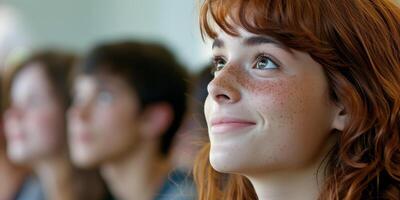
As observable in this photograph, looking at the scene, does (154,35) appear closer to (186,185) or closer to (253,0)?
(186,185)

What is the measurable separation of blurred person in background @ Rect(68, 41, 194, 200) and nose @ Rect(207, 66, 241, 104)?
3.74 feet

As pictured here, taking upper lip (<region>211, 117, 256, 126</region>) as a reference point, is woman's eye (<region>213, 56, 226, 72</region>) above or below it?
above

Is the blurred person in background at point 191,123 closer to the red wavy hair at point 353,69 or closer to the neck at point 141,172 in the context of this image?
the neck at point 141,172

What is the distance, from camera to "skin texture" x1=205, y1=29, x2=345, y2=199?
1.33m

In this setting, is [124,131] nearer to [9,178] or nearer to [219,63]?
[9,178]

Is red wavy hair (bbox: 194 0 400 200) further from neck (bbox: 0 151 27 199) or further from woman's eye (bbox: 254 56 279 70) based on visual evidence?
neck (bbox: 0 151 27 199)

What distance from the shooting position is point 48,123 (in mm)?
2865

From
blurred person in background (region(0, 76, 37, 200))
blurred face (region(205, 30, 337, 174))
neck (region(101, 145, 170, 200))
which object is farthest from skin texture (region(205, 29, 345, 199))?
blurred person in background (region(0, 76, 37, 200))

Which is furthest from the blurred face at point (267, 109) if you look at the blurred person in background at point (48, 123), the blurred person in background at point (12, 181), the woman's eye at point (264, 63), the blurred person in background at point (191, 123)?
the blurred person in background at point (12, 181)

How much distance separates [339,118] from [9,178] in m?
2.06

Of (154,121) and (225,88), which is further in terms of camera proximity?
(154,121)

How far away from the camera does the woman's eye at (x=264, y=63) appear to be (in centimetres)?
135

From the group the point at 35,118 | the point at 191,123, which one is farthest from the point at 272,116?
the point at 35,118

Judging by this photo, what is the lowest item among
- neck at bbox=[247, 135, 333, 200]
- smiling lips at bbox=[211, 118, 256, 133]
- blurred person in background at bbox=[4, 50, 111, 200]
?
blurred person in background at bbox=[4, 50, 111, 200]
